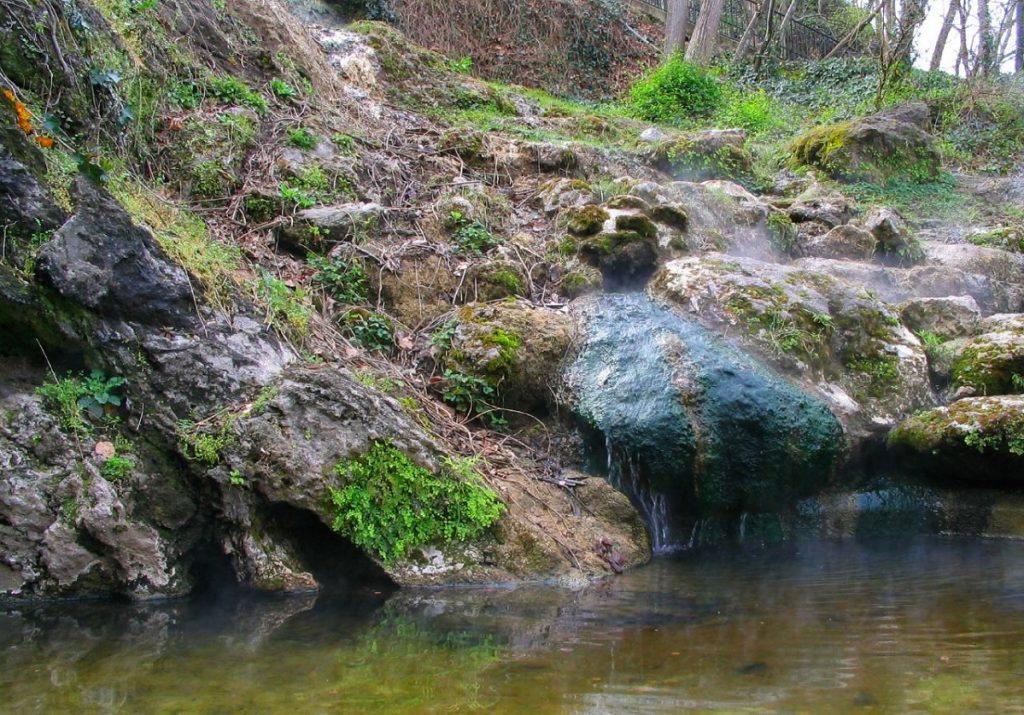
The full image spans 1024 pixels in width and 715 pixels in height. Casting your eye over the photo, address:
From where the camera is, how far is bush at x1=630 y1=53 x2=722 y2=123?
14086 millimetres

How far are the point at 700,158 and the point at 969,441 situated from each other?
18.6 ft

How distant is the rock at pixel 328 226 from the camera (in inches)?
252

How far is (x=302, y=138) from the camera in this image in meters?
7.32

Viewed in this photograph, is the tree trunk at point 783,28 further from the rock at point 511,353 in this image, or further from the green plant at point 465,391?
the green plant at point 465,391

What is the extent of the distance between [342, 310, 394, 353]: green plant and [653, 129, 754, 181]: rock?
5555 millimetres

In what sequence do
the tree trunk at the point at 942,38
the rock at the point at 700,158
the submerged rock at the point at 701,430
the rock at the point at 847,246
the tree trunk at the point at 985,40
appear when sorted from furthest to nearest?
the tree trunk at the point at 942,38 → the tree trunk at the point at 985,40 → the rock at the point at 700,158 → the rock at the point at 847,246 → the submerged rock at the point at 701,430

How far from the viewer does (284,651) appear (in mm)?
3240

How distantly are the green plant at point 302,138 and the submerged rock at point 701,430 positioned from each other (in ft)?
11.3

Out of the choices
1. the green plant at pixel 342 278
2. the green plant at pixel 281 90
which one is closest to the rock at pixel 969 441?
the green plant at pixel 342 278

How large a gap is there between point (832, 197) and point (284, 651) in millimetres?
8517

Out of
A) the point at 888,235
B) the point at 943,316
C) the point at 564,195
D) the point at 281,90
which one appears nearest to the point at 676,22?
the point at 888,235

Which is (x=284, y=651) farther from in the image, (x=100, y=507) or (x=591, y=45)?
(x=591, y=45)

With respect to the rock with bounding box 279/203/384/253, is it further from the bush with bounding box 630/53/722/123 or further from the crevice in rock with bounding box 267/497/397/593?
the bush with bounding box 630/53/722/123

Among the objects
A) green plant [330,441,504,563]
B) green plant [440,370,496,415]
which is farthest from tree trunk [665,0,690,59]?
green plant [330,441,504,563]
